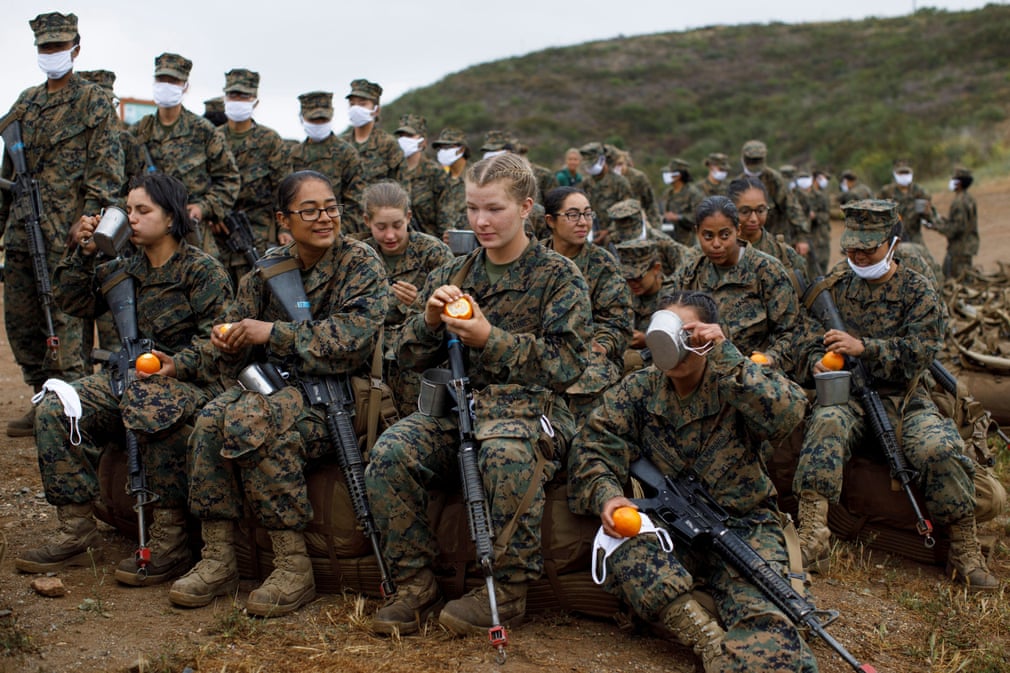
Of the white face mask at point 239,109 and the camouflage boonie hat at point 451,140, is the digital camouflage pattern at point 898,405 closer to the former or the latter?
the white face mask at point 239,109

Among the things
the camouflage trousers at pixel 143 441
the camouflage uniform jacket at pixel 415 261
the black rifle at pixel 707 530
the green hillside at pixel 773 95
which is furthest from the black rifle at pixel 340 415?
the green hillside at pixel 773 95

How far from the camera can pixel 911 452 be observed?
5.51m

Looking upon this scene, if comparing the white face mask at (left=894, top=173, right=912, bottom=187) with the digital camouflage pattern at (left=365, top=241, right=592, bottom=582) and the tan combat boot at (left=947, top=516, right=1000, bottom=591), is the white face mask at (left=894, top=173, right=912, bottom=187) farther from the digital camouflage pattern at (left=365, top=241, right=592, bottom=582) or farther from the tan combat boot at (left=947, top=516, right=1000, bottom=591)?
the digital camouflage pattern at (left=365, top=241, right=592, bottom=582)

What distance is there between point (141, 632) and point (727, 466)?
2.64 metres

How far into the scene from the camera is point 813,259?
48.8ft

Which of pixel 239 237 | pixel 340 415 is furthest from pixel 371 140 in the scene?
pixel 340 415

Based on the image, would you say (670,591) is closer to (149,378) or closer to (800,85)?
(149,378)

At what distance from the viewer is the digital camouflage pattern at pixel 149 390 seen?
5086 mm

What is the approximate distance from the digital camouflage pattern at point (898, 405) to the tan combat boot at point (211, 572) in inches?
119

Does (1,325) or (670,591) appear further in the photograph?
(1,325)

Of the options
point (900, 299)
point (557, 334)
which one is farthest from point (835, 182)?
point (557, 334)

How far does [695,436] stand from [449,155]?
777cm

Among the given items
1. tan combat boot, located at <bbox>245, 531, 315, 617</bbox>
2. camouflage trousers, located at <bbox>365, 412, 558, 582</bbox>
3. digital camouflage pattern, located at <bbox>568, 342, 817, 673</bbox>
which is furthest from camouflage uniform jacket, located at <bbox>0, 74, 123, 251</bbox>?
digital camouflage pattern, located at <bbox>568, 342, 817, 673</bbox>

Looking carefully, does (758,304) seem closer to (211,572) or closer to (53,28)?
(211,572)
